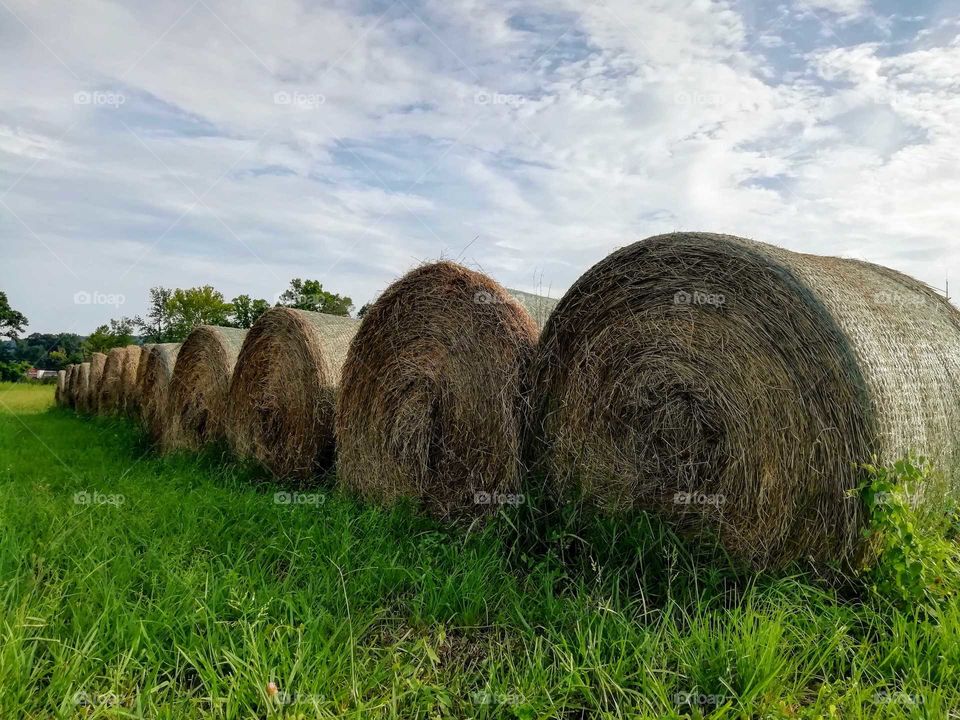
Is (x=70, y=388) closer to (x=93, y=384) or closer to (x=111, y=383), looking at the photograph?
(x=93, y=384)

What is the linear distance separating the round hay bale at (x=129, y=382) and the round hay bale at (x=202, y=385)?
193 inches

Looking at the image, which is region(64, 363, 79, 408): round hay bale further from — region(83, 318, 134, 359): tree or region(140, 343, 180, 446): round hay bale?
region(140, 343, 180, 446): round hay bale

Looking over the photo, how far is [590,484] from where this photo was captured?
14.7 feet

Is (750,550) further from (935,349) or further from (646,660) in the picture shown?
(935,349)

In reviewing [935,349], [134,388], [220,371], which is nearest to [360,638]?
[935,349]

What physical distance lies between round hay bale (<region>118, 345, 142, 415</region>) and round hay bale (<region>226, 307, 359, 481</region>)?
23.3 ft

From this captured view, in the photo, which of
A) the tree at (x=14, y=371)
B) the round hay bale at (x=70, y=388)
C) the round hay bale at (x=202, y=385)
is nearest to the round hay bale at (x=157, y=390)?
the round hay bale at (x=202, y=385)

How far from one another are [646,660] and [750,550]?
1.14 meters

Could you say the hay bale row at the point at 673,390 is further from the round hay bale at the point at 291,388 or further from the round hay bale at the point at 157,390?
the round hay bale at the point at 157,390

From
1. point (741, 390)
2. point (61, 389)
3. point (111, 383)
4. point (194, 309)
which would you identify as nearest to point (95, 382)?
point (111, 383)

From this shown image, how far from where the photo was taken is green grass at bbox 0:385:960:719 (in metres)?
2.82

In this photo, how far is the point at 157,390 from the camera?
34.0 feet

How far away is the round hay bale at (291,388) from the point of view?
685cm

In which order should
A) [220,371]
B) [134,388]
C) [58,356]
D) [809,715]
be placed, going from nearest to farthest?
1. [809,715]
2. [220,371]
3. [134,388]
4. [58,356]
